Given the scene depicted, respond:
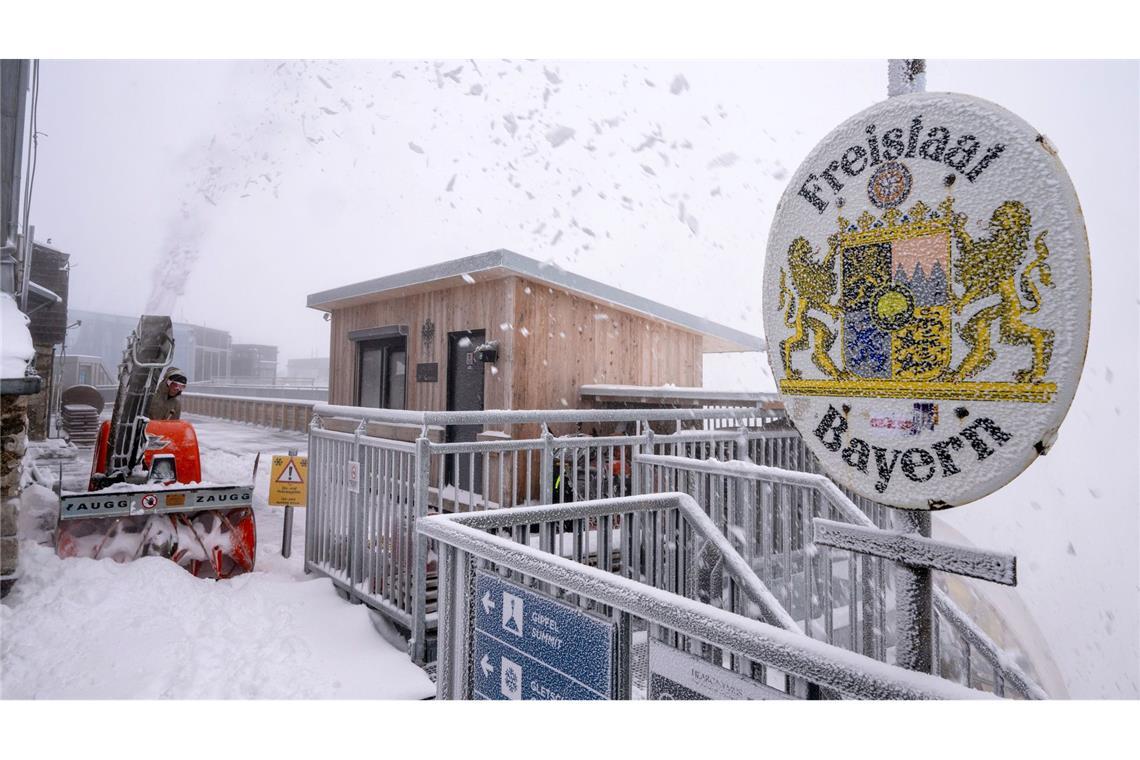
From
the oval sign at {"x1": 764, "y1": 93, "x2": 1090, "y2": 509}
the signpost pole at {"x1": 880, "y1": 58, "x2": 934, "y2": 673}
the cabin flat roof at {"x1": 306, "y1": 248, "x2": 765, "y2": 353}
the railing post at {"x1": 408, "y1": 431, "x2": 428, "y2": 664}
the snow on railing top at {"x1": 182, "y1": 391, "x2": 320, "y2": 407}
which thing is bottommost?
the railing post at {"x1": 408, "y1": 431, "x2": 428, "y2": 664}

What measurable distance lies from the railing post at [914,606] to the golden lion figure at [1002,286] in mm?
322

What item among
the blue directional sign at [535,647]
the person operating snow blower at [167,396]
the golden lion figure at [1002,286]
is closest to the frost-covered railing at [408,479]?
the blue directional sign at [535,647]

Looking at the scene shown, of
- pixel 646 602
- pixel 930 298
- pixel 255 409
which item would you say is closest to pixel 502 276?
pixel 646 602

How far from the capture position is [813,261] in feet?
3.96

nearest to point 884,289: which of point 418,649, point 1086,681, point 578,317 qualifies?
point 418,649

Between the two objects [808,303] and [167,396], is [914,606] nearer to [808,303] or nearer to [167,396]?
[808,303]

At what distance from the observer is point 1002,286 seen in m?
0.96

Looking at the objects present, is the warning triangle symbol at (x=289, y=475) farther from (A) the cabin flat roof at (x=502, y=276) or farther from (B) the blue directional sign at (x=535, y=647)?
(B) the blue directional sign at (x=535, y=647)

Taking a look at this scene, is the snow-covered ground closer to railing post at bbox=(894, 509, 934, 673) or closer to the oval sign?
railing post at bbox=(894, 509, 934, 673)

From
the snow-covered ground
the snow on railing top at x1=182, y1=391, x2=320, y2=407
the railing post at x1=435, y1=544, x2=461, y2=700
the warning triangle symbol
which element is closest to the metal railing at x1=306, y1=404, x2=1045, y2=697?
the snow-covered ground

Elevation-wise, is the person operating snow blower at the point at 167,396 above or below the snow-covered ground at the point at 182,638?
above

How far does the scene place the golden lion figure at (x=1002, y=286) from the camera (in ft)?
3.07

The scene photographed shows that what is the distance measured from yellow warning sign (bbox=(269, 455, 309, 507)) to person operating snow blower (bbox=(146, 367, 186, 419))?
1542 mm

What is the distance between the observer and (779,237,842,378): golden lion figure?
46.6 inches
